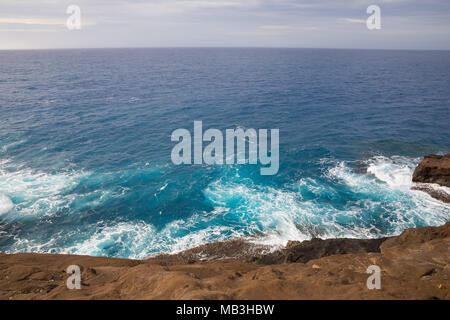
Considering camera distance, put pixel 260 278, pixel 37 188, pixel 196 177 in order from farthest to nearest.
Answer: pixel 196 177
pixel 37 188
pixel 260 278

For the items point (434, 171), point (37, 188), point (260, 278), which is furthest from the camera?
point (37, 188)

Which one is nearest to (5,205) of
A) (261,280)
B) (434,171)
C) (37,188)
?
(37,188)

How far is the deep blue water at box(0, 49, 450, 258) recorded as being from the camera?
22.7m

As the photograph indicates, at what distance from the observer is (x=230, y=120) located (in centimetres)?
4878

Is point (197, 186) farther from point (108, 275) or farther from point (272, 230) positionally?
point (108, 275)

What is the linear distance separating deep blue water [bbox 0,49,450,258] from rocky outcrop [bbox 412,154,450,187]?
1545 mm

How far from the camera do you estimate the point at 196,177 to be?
31406 millimetres

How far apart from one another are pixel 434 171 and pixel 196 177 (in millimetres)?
27927

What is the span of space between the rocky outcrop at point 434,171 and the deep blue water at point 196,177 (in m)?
1.54

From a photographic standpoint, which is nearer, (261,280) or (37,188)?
(261,280)

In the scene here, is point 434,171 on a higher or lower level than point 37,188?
higher

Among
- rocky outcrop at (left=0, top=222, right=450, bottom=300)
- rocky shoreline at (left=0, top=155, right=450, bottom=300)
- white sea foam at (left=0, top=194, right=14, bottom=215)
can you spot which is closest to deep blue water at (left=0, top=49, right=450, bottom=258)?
white sea foam at (left=0, top=194, right=14, bottom=215)

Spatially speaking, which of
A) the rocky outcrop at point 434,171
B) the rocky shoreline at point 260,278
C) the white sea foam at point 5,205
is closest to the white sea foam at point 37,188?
the white sea foam at point 5,205

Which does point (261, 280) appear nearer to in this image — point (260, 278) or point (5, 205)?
point (260, 278)
